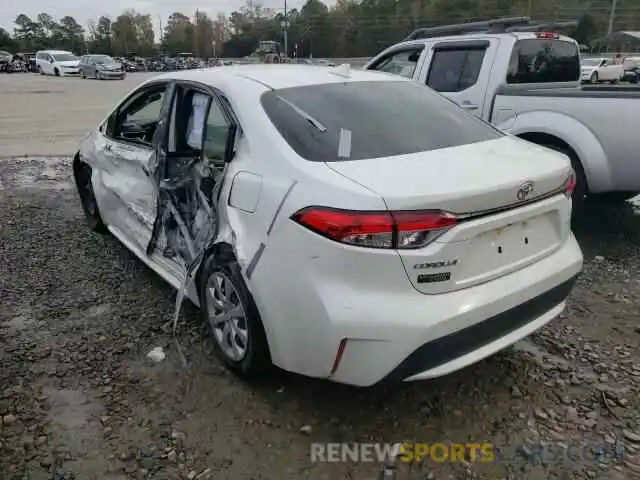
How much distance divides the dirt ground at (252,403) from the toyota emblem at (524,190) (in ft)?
3.41

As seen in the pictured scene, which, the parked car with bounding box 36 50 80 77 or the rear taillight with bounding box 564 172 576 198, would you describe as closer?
the rear taillight with bounding box 564 172 576 198

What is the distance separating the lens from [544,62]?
6242mm

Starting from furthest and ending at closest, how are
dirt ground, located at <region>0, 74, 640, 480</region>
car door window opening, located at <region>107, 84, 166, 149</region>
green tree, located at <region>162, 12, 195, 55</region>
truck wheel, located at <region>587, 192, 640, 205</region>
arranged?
green tree, located at <region>162, 12, 195, 55</region> → truck wheel, located at <region>587, 192, 640, 205</region> → car door window opening, located at <region>107, 84, 166, 149</region> → dirt ground, located at <region>0, 74, 640, 480</region>

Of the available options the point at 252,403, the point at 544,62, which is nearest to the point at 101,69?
the point at 544,62

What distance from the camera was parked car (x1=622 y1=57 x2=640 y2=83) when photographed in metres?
21.9

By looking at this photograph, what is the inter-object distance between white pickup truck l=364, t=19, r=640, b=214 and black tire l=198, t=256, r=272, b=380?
3.41 m

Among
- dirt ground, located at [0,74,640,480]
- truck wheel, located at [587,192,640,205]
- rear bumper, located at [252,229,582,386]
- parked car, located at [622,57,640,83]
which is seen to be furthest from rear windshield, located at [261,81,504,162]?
parked car, located at [622,57,640,83]

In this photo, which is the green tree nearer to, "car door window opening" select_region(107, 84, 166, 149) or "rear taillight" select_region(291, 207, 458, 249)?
"car door window opening" select_region(107, 84, 166, 149)

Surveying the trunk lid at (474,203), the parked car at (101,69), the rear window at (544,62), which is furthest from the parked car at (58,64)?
the trunk lid at (474,203)

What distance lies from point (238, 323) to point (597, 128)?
11.6 feet

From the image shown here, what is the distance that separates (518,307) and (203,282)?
64.1 inches

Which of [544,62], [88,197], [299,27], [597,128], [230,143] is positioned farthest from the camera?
[299,27]

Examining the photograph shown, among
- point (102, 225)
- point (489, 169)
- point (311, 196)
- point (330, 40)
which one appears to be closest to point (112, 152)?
point (102, 225)

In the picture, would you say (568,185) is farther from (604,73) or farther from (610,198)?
(604,73)
